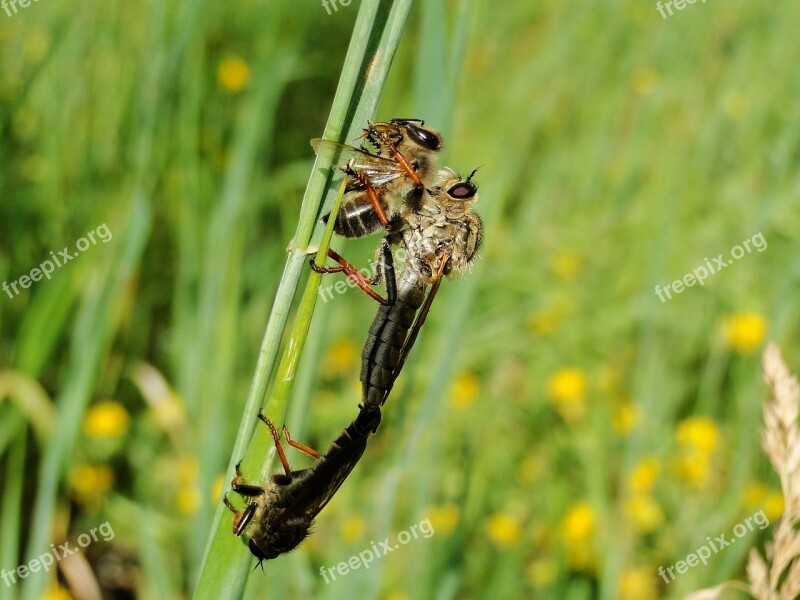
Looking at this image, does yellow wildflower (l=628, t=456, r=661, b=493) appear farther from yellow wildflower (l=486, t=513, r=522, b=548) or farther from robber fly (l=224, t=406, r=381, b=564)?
robber fly (l=224, t=406, r=381, b=564)

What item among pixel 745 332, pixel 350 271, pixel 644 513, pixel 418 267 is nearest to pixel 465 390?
pixel 644 513

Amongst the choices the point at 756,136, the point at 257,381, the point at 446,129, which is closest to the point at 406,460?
the point at 446,129

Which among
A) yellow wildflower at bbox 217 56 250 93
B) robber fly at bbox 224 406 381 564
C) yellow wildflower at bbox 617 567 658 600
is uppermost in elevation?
yellow wildflower at bbox 217 56 250 93

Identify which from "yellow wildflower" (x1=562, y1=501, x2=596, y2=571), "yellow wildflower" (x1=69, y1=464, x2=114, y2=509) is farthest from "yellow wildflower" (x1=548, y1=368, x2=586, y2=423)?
"yellow wildflower" (x1=69, y1=464, x2=114, y2=509)

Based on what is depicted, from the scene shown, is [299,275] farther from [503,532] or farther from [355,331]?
[355,331]

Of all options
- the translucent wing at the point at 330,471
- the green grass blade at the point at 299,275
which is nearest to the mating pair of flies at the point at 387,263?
the translucent wing at the point at 330,471

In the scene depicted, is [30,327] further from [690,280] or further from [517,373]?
[690,280]
